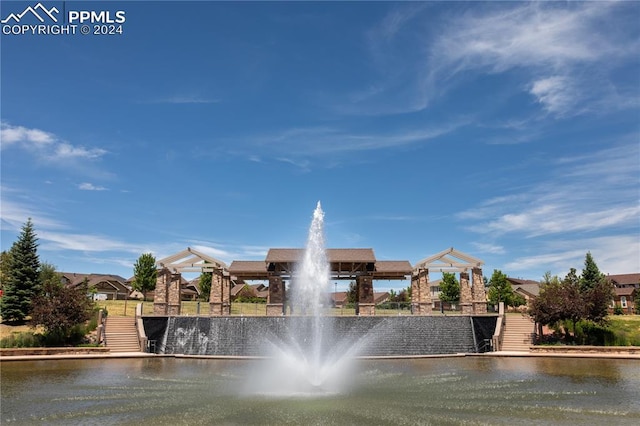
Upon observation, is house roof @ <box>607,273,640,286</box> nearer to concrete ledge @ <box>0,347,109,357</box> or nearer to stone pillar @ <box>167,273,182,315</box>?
stone pillar @ <box>167,273,182,315</box>

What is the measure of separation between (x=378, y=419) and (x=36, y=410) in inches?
370

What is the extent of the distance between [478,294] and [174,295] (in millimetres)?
23521

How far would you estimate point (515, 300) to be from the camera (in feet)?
172

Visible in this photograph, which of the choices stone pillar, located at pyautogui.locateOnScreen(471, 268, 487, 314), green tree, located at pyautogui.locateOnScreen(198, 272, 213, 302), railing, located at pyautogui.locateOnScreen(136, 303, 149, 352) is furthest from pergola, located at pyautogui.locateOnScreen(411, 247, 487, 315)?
green tree, located at pyautogui.locateOnScreen(198, 272, 213, 302)

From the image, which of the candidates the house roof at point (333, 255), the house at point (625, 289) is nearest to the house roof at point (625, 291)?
the house at point (625, 289)

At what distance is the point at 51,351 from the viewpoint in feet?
84.8

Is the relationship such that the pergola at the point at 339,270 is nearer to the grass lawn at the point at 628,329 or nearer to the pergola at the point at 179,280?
the pergola at the point at 179,280

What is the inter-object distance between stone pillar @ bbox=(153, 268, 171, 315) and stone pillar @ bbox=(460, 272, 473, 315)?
2243cm

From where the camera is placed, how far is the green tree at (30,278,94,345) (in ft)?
88.1

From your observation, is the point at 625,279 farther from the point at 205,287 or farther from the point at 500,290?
the point at 205,287

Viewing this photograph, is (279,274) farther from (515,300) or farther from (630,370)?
(515,300)

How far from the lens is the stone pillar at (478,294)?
1329 inches

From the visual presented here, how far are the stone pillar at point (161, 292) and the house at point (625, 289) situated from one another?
54.7m

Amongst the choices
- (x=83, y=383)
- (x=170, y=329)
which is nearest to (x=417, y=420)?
(x=83, y=383)
